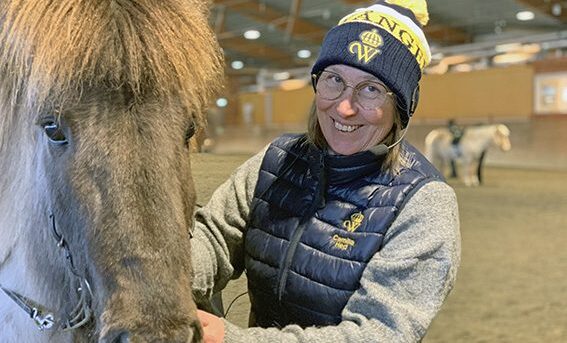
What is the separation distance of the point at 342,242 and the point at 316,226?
0.08 m

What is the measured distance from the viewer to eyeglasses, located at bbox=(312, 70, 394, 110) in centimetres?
134

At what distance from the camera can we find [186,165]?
1.02m

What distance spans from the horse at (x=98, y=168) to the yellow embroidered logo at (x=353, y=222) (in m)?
0.37

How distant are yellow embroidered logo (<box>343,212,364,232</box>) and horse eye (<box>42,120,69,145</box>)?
614 mm

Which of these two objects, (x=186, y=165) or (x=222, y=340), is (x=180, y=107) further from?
(x=222, y=340)

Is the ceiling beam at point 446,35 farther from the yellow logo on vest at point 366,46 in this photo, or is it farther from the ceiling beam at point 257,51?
the yellow logo on vest at point 366,46

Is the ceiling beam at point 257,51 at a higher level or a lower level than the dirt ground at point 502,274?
lower

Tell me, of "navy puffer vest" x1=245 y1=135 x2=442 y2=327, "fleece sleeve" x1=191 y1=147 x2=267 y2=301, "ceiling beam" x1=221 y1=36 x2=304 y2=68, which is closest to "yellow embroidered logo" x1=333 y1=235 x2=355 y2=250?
"navy puffer vest" x1=245 y1=135 x2=442 y2=327

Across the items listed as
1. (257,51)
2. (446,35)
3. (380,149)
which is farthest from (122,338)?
(257,51)

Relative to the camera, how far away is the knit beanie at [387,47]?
1312 mm

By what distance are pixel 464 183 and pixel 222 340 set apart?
10358 millimetres

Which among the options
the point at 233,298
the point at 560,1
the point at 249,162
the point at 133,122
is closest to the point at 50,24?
the point at 133,122

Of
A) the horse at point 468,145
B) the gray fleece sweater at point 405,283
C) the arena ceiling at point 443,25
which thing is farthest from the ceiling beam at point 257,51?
the gray fleece sweater at point 405,283

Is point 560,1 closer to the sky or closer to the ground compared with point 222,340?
closer to the ground
